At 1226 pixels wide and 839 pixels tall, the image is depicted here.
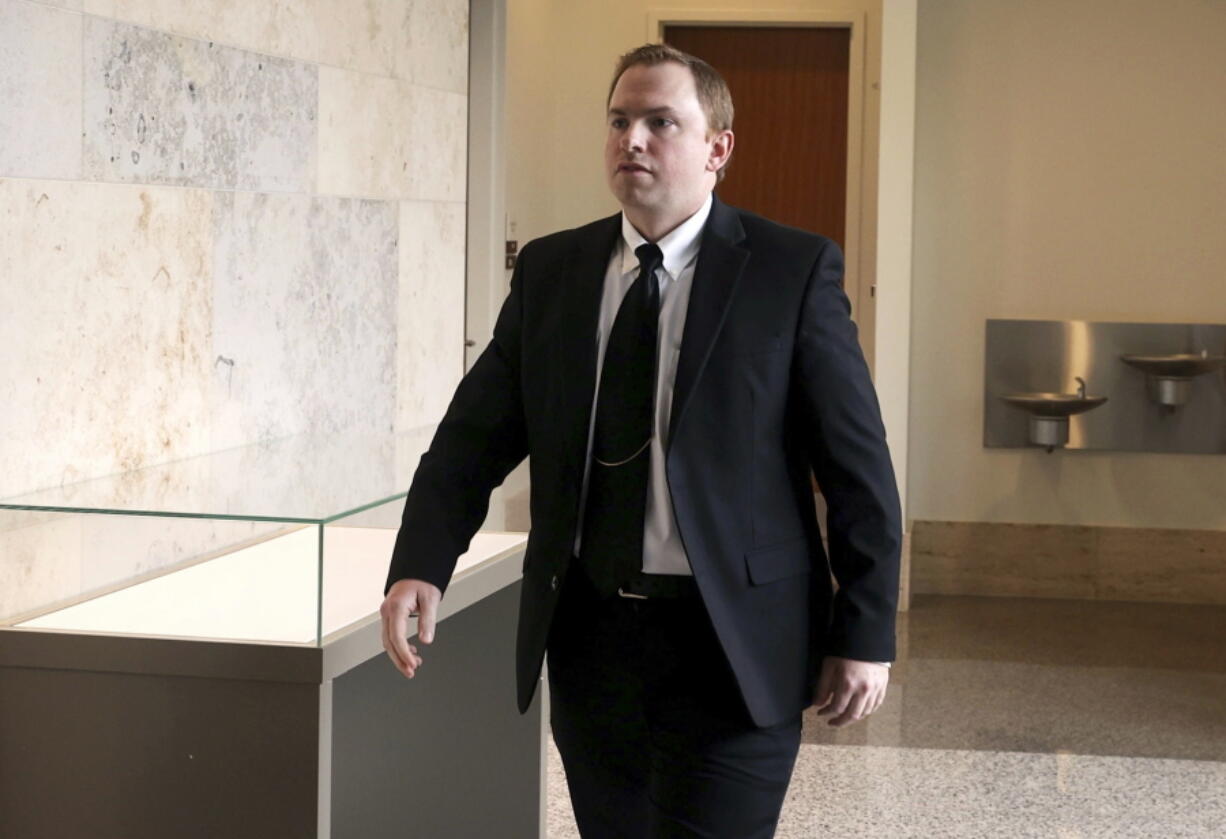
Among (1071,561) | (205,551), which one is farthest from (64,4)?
(1071,561)

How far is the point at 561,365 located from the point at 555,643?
→ 36 centimetres

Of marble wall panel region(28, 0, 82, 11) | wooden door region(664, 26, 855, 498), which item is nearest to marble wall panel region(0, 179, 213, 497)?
marble wall panel region(28, 0, 82, 11)

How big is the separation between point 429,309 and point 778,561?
2911 millimetres

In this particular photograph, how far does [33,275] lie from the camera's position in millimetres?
2750

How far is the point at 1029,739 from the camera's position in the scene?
4.64 m

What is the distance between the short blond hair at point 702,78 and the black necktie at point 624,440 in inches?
7.2

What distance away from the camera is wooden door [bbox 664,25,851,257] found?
8.38 metres

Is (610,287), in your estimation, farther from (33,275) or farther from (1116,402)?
(1116,402)

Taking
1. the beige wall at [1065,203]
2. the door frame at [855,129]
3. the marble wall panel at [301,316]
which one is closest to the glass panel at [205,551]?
the marble wall panel at [301,316]

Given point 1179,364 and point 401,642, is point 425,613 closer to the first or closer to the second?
point 401,642

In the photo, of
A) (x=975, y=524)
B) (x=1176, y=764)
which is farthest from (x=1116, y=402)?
(x=1176, y=764)

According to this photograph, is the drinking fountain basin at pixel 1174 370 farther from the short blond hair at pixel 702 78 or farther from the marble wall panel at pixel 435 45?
the short blond hair at pixel 702 78

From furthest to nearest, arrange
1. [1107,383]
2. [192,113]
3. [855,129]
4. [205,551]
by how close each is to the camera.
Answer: [855,129] → [1107,383] → [192,113] → [205,551]

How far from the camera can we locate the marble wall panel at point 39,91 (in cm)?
266
